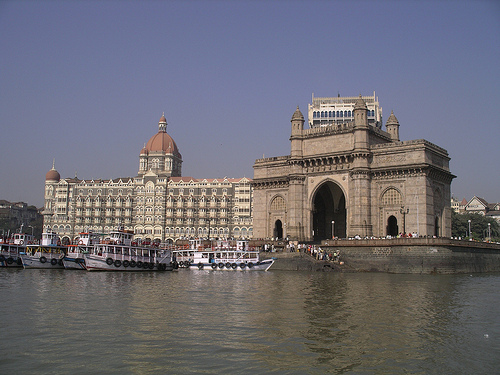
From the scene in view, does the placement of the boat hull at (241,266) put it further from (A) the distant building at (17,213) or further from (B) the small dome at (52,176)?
(A) the distant building at (17,213)

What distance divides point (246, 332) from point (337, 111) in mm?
105478

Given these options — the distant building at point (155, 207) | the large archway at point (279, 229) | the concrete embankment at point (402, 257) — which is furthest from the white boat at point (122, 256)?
the distant building at point (155, 207)

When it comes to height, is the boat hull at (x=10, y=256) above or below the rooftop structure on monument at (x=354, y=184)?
below

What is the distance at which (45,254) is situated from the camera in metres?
51.6

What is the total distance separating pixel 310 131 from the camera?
61062 mm

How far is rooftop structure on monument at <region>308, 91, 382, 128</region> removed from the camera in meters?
118

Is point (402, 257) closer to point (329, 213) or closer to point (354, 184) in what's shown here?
point (354, 184)

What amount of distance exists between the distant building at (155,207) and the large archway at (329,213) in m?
37.3

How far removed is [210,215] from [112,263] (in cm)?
5878

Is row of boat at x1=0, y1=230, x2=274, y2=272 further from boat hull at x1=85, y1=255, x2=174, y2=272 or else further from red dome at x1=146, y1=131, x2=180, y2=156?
red dome at x1=146, y1=131, x2=180, y2=156

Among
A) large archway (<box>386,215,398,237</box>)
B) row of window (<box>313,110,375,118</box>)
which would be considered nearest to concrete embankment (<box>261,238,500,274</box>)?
large archway (<box>386,215,398,237</box>)

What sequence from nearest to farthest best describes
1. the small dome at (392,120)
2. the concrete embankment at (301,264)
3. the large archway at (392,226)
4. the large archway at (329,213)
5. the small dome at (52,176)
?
the concrete embankment at (301,264)
the large archway at (392,226)
the small dome at (392,120)
the large archway at (329,213)
the small dome at (52,176)

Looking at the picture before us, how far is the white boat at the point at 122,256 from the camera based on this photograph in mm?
47844

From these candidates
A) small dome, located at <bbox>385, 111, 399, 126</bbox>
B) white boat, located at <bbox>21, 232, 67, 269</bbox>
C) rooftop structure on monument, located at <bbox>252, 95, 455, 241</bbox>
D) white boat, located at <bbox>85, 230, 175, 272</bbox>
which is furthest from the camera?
small dome, located at <bbox>385, 111, 399, 126</bbox>
